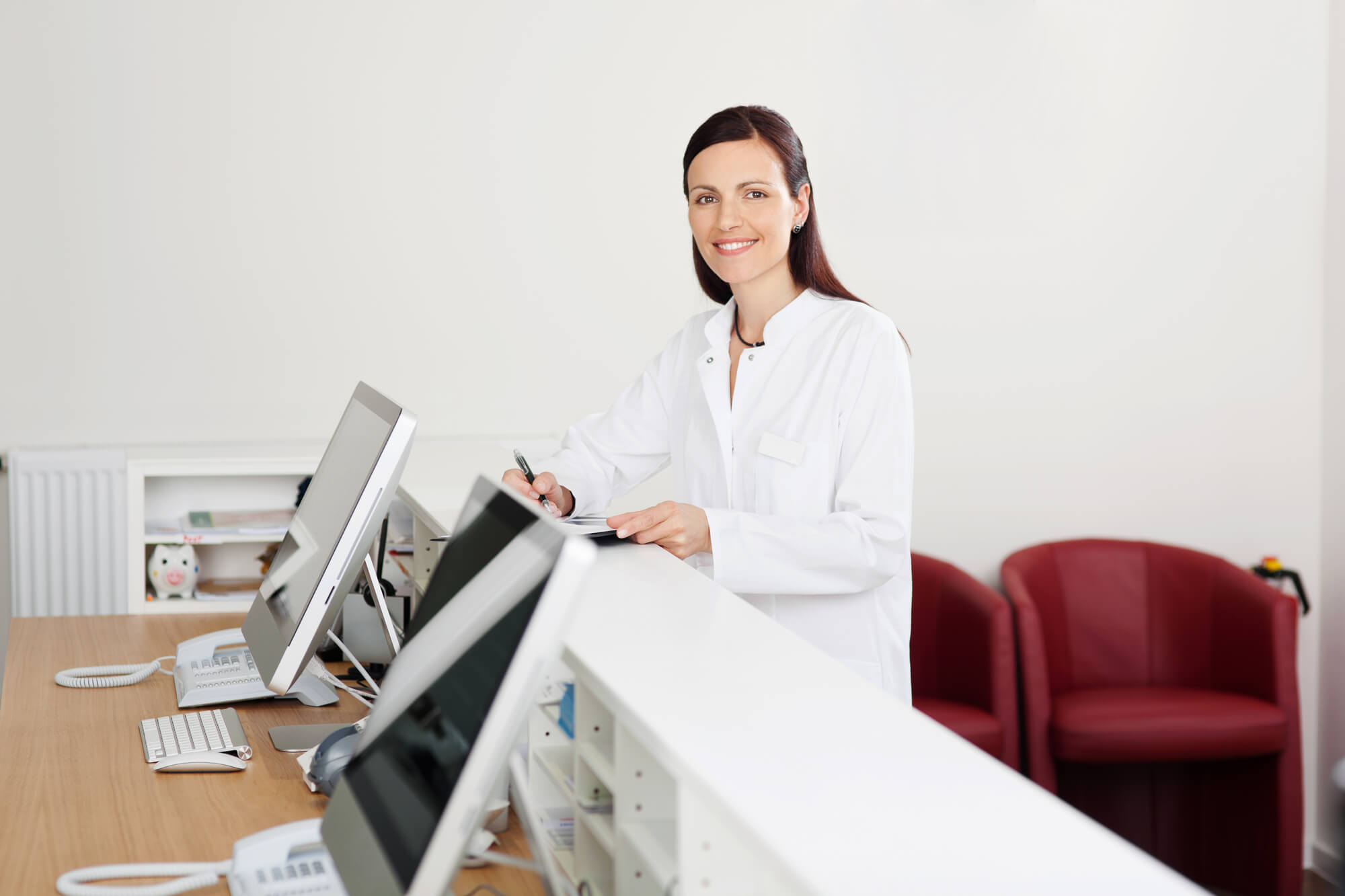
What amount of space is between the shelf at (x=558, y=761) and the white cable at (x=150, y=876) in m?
Answer: 0.35

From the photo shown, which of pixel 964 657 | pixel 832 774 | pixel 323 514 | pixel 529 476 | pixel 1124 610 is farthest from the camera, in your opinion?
pixel 1124 610

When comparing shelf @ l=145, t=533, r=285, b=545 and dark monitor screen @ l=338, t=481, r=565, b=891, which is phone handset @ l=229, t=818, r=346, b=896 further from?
shelf @ l=145, t=533, r=285, b=545

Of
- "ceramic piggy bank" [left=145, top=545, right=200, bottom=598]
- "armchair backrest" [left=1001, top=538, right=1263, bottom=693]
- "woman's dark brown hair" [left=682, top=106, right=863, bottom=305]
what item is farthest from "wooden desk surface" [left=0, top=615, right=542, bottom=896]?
"armchair backrest" [left=1001, top=538, right=1263, bottom=693]

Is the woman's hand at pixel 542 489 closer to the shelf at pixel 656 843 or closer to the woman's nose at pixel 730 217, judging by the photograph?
the woman's nose at pixel 730 217

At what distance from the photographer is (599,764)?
116 cm

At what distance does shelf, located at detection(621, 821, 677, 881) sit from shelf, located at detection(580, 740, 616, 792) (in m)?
0.04

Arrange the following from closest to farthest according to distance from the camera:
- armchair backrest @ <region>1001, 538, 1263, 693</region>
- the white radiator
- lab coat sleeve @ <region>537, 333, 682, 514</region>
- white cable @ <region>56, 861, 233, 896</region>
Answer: white cable @ <region>56, 861, 233, 896</region> < lab coat sleeve @ <region>537, 333, 682, 514</region> < the white radiator < armchair backrest @ <region>1001, 538, 1263, 693</region>

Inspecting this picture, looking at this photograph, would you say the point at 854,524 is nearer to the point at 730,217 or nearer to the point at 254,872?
the point at 730,217

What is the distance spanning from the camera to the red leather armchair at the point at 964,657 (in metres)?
3.42

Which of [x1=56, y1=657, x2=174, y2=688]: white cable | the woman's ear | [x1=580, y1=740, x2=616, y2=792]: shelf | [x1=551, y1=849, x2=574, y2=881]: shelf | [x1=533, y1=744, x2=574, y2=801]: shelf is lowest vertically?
[x1=551, y1=849, x2=574, y2=881]: shelf

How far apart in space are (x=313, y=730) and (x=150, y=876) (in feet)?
1.62

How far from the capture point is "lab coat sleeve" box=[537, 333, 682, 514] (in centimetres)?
225

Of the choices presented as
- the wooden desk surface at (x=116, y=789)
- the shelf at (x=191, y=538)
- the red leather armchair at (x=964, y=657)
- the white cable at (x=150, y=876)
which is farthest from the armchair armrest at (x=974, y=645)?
the white cable at (x=150, y=876)

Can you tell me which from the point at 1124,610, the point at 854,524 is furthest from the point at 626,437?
the point at 1124,610
